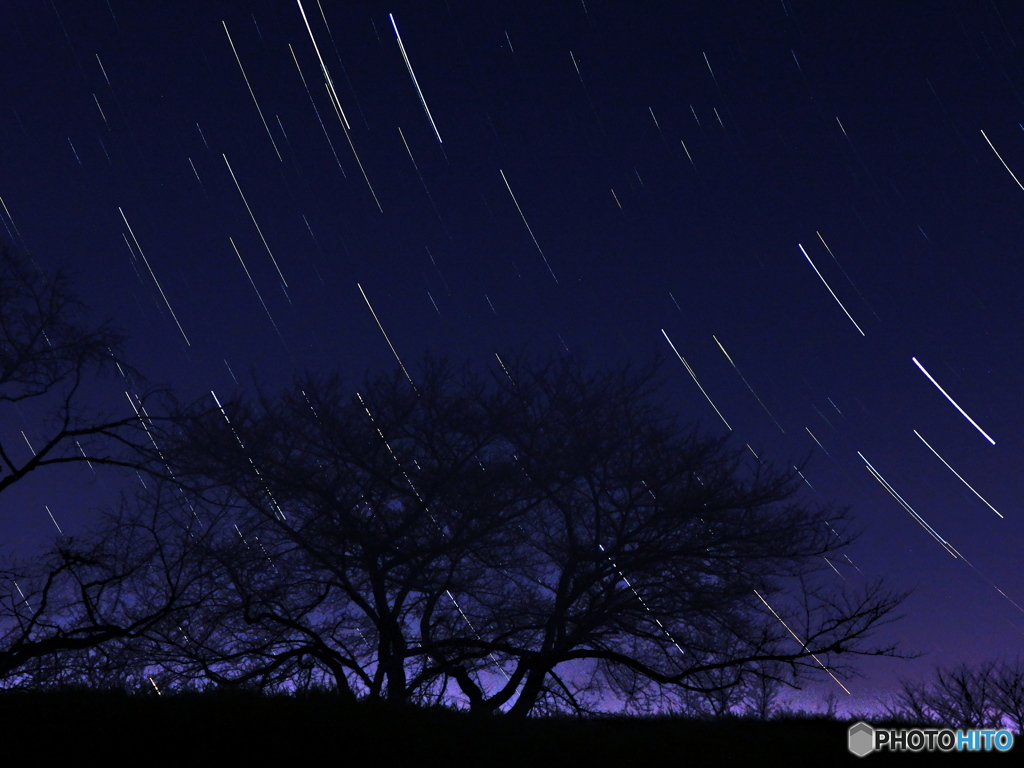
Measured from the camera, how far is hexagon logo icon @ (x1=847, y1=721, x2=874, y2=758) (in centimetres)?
1041

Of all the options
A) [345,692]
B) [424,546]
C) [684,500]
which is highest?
[684,500]

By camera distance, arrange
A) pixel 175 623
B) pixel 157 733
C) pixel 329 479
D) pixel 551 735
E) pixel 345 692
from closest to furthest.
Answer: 1. pixel 157 733
2. pixel 551 735
3. pixel 345 692
4. pixel 175 623
5. pixel 329 479

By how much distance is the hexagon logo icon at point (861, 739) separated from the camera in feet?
34.1

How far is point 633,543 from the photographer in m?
15.5

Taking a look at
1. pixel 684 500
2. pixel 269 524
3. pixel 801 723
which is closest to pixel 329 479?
pixel 269 524

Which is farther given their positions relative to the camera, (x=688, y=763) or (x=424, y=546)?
(x=424, y=546)

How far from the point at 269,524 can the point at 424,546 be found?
2.90 m

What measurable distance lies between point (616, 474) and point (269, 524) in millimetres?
6495

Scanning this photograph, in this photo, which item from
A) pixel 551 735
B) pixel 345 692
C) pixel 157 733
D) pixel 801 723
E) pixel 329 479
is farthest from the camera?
pixel 329 479

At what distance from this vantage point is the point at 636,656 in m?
15.8

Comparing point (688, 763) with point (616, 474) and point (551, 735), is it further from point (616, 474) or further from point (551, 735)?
point (616, 474)

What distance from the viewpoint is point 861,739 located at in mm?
11102

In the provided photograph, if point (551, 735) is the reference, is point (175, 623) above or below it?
above

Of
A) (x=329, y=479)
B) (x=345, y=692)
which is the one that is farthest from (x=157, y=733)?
(x=329, y=479)
